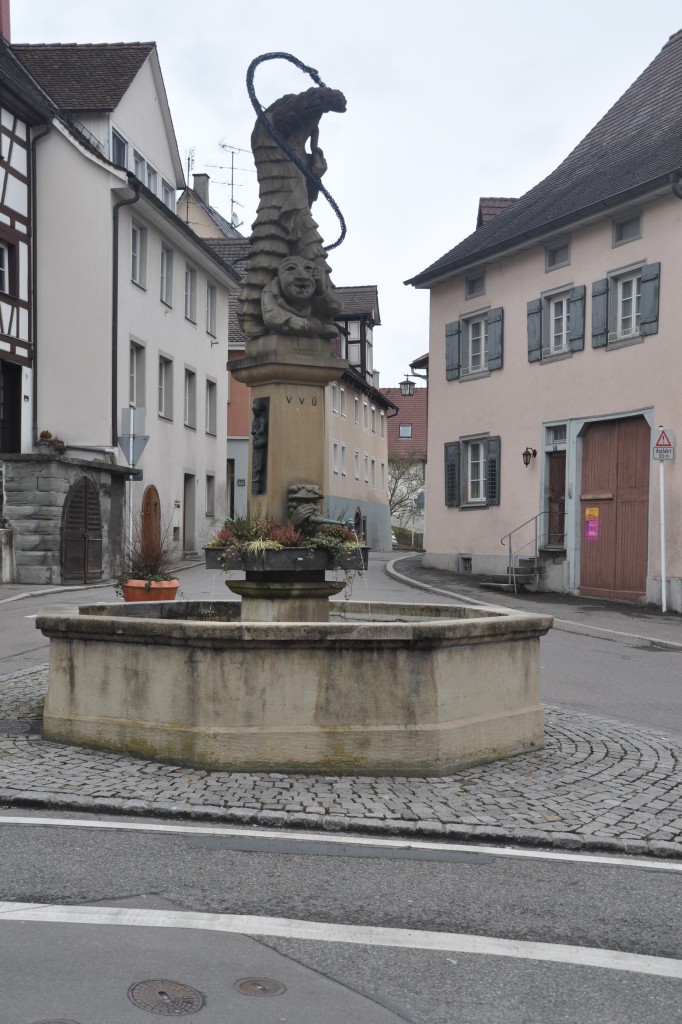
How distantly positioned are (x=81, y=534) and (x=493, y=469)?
32.4 feet

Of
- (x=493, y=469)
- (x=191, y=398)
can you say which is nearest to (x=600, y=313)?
(x=493, y=469)

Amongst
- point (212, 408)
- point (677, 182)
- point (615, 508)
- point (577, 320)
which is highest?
point (677, 182)

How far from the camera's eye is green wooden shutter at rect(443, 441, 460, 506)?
1109 inches

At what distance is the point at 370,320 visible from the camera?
5484cm

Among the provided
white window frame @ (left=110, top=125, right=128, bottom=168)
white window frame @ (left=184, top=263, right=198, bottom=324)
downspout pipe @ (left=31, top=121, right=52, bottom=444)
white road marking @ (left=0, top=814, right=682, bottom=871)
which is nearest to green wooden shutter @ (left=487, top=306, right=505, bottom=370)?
white window frame @ (left=110, top=125, right=128, bottom=168)

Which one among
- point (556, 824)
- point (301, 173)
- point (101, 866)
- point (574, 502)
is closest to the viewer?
point (101, 866)

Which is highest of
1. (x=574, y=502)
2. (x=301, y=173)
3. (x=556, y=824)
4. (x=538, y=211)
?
(x=538, y=211)

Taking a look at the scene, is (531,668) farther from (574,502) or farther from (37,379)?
(37,379)

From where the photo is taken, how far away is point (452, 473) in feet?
93.2

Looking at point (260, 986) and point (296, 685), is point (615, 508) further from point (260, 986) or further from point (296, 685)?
point (260, 986)

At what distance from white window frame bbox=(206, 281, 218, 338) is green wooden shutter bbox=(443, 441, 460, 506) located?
1040 centimetres

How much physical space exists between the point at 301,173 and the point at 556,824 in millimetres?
5931

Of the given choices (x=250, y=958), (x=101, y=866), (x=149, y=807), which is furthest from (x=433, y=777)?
(x=250, y=958)

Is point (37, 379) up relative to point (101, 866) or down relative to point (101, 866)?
up
